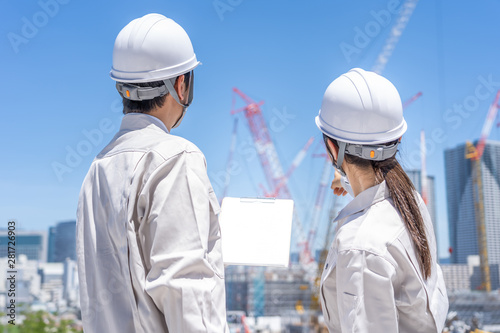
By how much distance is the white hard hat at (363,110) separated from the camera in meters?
2.28

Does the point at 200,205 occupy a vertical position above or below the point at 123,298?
above

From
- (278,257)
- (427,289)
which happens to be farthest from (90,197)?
(427,289)

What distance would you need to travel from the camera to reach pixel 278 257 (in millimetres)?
2555

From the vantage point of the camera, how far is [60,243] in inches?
2847

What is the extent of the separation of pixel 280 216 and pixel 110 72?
112 centimetres

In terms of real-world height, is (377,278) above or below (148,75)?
below

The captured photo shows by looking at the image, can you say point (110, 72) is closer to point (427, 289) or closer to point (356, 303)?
point (356, 303)

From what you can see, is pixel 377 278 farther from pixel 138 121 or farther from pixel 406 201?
pixel 138 121

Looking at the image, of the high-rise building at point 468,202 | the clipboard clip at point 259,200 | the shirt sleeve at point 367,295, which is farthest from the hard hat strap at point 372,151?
the high-rise building at point 468,202

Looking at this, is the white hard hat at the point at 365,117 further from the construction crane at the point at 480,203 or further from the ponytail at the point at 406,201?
the construction crane at the point at 480,203

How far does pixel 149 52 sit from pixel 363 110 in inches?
38.5

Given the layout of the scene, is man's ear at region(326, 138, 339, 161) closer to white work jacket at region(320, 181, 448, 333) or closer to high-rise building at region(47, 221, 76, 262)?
white work jacket at region(320, 181, 448, 333)

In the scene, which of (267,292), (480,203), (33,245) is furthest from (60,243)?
(480,203)

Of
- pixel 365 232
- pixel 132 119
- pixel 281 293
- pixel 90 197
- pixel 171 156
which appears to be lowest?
pixel 281 293
